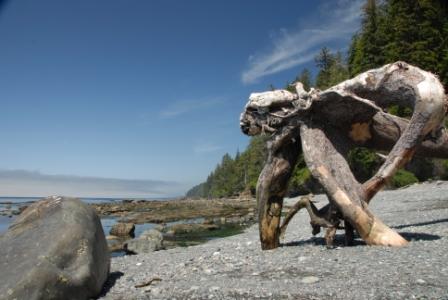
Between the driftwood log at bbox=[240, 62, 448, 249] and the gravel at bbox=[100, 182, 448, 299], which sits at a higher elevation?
the driftwood log at bbox=[240, 62, 448, 249]

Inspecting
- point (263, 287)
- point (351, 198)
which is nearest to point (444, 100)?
point (351, 198)

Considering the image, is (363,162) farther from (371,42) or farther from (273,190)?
(273,190)

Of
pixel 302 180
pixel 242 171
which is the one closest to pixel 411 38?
pixel 302 180

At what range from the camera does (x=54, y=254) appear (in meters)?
6.87

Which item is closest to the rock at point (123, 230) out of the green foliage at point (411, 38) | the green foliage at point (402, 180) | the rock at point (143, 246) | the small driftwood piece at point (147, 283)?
the rock at point (143, 246)

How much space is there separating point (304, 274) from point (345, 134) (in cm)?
453

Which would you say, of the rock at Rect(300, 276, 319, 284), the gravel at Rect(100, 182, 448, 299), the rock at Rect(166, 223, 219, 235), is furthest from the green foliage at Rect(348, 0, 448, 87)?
the rock at Rect(300, 276, 319, 284)

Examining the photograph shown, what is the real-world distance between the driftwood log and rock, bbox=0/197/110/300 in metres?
4.38

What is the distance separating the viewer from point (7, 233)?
7.86 m

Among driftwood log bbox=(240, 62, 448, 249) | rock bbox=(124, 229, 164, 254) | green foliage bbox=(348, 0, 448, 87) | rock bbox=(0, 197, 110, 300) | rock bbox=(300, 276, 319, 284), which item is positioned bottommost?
rock bbox=(124, 229, 164, 254)

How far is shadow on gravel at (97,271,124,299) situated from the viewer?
313 inches

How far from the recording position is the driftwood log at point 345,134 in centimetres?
899

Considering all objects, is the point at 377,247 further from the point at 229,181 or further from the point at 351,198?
the point at 229,181

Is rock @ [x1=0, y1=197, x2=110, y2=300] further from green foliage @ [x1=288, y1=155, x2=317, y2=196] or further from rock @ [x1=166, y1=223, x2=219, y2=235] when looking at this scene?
green foliage @ [x1=288, y1=155, x2=317, y2=196]
